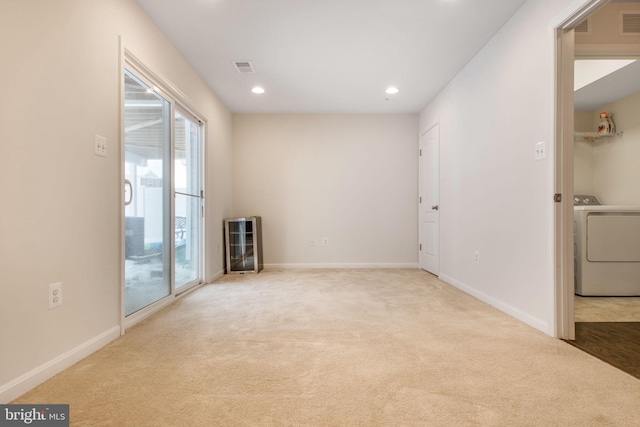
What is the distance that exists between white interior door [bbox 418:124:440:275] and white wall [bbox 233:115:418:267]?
214 mm

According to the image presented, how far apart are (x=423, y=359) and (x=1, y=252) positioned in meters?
2.05

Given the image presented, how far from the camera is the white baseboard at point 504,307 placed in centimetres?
229

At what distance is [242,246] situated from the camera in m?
4.94

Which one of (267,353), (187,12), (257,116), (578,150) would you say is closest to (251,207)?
(257,116)

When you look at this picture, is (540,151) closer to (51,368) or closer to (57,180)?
(57,180)

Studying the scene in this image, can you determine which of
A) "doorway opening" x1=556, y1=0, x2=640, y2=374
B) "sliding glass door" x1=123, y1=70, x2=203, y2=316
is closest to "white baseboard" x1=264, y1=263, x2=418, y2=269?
"sliding glass door" x1=123, y1=70, x2=203, y2=316

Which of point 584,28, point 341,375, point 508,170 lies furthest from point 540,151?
point 341,375

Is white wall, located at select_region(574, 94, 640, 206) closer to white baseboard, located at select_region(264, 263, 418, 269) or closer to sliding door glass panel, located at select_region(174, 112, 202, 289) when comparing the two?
white baseboard, located at select_region(264, 263, 418, 269)

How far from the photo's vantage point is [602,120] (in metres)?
4.22

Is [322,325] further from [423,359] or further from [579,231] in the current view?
[579,231]

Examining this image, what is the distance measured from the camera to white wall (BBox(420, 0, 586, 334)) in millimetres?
2271

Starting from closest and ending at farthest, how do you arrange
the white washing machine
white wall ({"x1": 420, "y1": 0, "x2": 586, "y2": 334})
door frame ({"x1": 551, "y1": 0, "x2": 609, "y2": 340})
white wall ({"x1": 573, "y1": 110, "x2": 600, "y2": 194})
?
door frame ({"x1": 551, "y1": 0, "x2": 609, "y2": 340}), white wall ({"x1": 420, "y1": 0, "x2": 586, "y2": 334}), the white washing machine, white wall ({"x1": 573, "y1": 110, "x2": 600, "y2": 194})

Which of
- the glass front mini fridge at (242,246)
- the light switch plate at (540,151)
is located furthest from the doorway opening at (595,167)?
the glass front mini fridge at (242,246)

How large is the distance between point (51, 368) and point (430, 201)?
447cm
